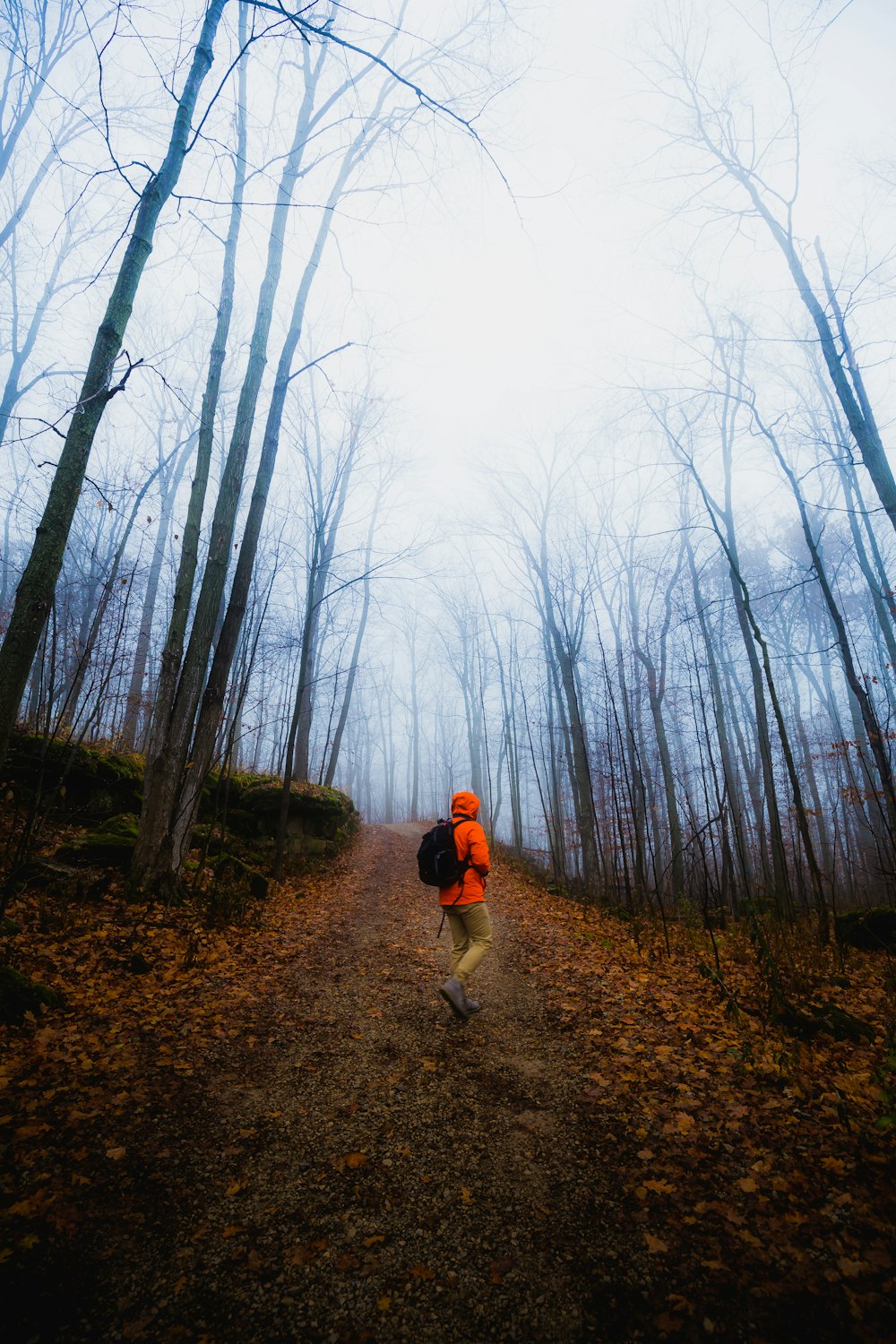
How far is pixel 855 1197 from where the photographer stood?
7.54 feet

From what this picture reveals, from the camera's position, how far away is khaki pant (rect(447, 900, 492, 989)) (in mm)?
4359

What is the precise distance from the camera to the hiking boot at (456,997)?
4219 millimetres

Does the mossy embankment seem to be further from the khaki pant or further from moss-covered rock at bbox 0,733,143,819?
the khaki pant

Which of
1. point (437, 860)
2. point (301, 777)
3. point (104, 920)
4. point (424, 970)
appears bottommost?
point (424, 970)

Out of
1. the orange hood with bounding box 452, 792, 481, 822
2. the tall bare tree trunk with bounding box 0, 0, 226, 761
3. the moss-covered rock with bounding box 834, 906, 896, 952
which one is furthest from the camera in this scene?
the moss-covered rock with bounding box 834, 906, 896, 952

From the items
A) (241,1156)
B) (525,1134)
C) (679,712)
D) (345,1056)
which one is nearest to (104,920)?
(345,1056)

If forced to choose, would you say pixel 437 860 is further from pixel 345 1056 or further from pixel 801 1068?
pixel 801 1068

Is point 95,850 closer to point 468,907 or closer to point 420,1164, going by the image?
point 468,907

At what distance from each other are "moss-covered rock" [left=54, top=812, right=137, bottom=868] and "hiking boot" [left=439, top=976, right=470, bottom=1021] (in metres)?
4.52

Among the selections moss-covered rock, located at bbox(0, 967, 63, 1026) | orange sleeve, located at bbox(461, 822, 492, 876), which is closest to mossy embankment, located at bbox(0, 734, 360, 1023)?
moss-covered rock, located at bbox(0, 967, 63, 1026)

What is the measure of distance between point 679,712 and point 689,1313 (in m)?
24.4

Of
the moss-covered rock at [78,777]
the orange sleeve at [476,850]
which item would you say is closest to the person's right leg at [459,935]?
the orange sleeve at [476,850]

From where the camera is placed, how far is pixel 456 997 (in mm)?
4227

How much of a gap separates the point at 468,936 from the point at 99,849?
16.0ft
